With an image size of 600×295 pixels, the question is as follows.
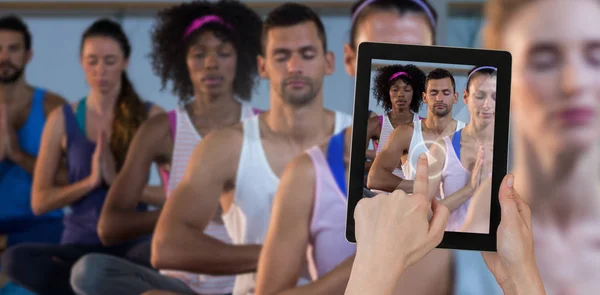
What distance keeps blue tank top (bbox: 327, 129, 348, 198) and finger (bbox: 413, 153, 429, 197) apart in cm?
107

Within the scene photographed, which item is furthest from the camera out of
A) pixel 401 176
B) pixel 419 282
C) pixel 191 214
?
pixel 191 214

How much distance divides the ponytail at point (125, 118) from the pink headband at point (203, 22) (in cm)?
24

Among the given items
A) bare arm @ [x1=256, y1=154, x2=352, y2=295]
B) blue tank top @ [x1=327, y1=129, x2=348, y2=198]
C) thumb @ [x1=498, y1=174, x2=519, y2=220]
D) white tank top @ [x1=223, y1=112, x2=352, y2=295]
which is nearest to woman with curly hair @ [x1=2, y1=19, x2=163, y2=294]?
white tank top @ [x1=223, y1=112, x2=352, y2=295]

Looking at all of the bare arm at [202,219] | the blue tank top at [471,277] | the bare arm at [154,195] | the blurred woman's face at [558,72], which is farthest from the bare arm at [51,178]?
the blurred woman's face at [558,72]

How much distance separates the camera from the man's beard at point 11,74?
2.21 m

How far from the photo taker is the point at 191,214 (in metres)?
2.08

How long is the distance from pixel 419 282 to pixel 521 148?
494mm

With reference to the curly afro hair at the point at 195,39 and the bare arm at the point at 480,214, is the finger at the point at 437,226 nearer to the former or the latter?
the bare arm at the point at 480,214

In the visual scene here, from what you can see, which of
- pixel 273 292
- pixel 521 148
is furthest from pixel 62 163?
pixel 521 148

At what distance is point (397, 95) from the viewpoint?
1045 mm

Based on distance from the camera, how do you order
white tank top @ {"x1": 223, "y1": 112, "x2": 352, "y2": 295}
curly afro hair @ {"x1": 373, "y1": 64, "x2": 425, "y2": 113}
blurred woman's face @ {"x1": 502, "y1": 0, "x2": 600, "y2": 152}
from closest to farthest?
curly afro hair @ {"x1": 373, "y1": 64, "x2": 425, "y2": 113}
blurred woman's face @ {"x1": 502, "y1": 0, "x2": 600, "y2": 152}
white tank top @ {"x1": 223, "y1": 112, "x2": 352, "y2": 295}

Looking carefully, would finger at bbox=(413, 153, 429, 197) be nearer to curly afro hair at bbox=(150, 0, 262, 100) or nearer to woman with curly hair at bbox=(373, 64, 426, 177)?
woman with curly hair at bbox=(373, 64, 426, 177)

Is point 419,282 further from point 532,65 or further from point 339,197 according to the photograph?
point 532,65

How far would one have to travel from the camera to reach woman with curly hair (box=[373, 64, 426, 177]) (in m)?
1.01
